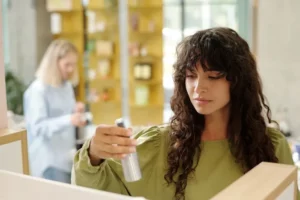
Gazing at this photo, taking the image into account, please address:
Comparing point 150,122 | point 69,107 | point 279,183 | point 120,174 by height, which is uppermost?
point 279,183

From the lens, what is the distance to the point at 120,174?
1032 mm

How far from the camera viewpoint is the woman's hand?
0.77 metres

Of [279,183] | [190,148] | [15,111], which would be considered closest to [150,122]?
[15,111]

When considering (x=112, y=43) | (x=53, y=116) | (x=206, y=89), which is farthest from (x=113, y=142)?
(x=112, y=43)

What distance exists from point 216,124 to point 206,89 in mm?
153

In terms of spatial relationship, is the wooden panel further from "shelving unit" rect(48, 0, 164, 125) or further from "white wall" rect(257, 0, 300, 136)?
"shelving unit" rect(48, 0, 164, 125)

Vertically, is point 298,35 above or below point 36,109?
above

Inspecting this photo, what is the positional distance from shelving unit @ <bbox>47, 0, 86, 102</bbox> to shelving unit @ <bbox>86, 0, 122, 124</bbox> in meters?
0.08

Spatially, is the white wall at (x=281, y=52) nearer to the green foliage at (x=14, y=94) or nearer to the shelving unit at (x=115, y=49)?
the shelving unit at (x=115, y=49)

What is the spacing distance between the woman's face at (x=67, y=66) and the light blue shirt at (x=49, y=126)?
0.19 feet

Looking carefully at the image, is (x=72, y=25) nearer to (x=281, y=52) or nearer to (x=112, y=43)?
(x=112, y=43)

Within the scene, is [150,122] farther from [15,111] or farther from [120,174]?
[120,174]

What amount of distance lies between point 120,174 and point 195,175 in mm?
178

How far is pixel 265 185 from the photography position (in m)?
0.63
